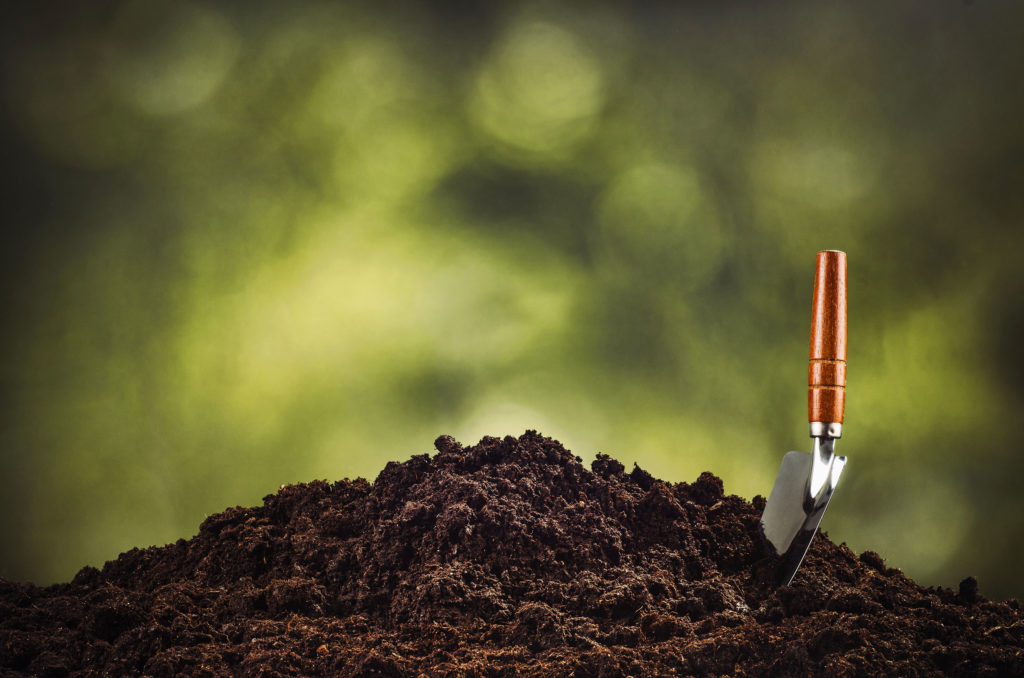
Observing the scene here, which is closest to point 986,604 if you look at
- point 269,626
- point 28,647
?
point 269,626

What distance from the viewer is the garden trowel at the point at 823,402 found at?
10.1ft

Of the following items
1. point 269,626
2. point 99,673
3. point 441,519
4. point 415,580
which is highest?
point 441,519

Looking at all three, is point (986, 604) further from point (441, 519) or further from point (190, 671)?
point (190, 671)

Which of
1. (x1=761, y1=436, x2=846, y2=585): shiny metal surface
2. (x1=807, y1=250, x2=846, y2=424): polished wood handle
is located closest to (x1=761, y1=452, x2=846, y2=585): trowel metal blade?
(x1=761, y1=436, x2=846, y2=585): shiny metal surface

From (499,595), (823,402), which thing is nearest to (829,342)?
(823,402)

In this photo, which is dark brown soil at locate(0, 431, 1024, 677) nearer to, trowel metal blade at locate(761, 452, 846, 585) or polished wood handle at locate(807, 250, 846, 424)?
trowel metal blade at locate(761, 452, 846, 585)

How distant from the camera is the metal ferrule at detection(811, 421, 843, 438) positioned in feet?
10.1

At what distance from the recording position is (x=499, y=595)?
2.71 meters

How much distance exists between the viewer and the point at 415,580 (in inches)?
110

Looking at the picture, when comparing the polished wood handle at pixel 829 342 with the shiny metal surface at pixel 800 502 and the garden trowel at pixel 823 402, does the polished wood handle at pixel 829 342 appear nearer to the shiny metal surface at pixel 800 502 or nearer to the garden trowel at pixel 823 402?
the garden trowel at pixel 823 402

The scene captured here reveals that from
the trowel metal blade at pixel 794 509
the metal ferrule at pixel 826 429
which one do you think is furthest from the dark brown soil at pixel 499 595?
the metal ferrule at pixel 826 429

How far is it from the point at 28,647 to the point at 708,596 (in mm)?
1737

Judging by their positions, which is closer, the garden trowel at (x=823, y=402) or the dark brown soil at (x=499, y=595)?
Result: the dark brown soil at (x=499, y=595)

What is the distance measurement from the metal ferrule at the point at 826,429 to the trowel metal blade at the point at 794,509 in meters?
0.07
